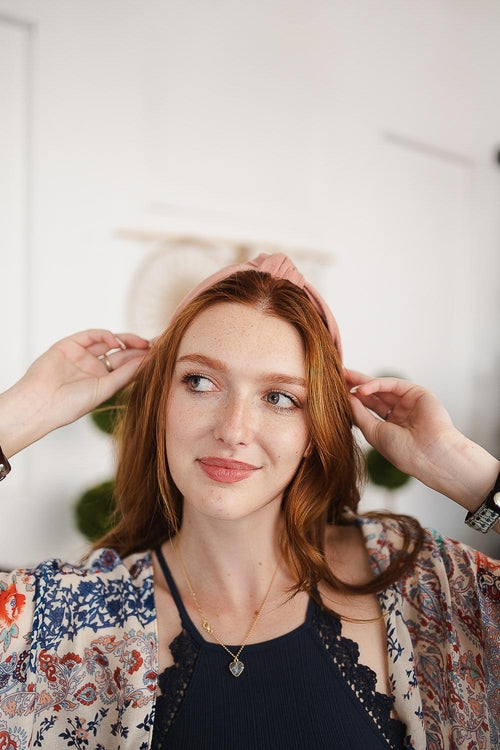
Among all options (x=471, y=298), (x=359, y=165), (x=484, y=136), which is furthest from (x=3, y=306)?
(x=484, y=136)

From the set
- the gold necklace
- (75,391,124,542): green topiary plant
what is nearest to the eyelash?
the gold necklace

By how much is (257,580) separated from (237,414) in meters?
0.38

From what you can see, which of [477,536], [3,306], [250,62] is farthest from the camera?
[477,536]

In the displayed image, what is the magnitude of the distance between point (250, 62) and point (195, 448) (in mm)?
2710

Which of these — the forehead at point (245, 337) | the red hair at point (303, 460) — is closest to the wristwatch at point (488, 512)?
the red hair at point (303, 460)

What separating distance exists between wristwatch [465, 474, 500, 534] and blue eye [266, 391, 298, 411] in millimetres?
375

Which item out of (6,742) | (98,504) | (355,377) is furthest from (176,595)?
(98,504)

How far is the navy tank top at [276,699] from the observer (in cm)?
113

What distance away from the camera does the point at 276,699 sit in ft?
3.84

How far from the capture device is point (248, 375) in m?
1.20

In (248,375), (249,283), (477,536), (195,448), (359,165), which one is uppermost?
(359,165)

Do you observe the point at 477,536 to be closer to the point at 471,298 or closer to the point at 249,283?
the point at 471,298

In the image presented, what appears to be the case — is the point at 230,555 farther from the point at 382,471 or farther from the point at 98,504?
the point at 382,471

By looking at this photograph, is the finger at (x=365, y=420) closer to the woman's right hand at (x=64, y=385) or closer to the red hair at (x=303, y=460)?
the red hair at (x=303, y=460)
